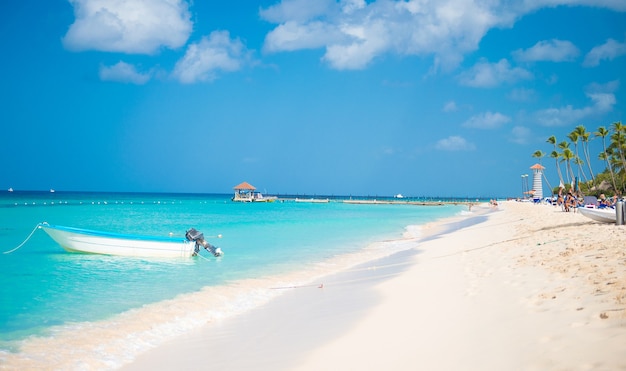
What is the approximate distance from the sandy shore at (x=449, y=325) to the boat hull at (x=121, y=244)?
894 cm

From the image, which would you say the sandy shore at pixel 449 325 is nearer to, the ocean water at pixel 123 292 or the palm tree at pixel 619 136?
the ocean water at pixel 123 292

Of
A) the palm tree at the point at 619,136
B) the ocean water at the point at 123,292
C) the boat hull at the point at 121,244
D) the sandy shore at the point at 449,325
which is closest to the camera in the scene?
the sandy shore at the point at 449,325

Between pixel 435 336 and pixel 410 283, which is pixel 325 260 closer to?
pixel 410 283

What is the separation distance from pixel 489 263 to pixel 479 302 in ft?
13.9

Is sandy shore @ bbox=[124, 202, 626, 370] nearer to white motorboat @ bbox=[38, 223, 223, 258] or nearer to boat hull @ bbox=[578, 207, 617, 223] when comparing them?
boat hull @ bbox=[578, 207, 617, 223]

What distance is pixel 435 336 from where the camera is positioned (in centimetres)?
606

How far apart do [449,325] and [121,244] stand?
50.8 feet

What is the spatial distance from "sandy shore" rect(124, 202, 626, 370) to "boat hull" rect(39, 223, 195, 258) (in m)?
8.94

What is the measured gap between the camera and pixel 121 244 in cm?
1838

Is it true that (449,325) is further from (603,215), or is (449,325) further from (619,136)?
(619,136)

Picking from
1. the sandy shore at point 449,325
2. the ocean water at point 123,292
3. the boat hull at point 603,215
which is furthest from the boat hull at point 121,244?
the boat hull at point 603,215

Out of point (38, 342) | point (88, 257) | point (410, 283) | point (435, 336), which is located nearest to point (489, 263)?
point (410, 283)

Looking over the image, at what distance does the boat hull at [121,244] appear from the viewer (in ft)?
59.4

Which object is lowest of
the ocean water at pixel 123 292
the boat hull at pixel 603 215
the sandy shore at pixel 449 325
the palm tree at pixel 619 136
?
the ocean water at pixel 123 292
